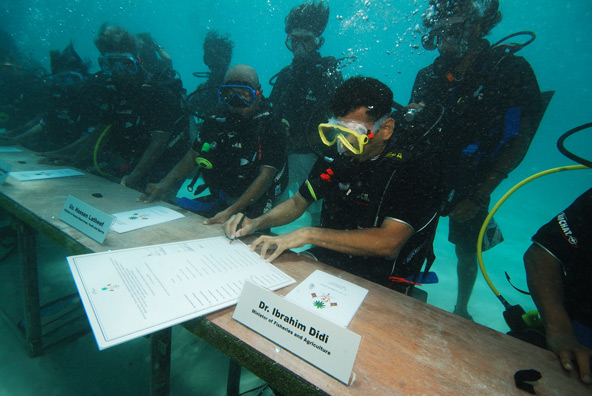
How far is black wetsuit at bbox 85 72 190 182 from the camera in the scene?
3967mm

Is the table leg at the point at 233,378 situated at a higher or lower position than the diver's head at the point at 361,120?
lower

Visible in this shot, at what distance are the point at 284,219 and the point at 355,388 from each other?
173 cm

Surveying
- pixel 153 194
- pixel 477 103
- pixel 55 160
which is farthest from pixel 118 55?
pixel 477 103

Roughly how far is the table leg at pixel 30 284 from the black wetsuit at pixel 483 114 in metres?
4.22

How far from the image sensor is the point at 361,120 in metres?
1.94

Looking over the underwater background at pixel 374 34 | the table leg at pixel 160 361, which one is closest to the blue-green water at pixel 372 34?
the underwater background at pixel 374 34

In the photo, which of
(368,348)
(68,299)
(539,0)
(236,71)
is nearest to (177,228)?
(368,348)

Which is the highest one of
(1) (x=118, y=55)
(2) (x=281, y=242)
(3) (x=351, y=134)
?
(1) (x=118, y=55)

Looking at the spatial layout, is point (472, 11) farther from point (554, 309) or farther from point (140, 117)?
point (140, 117)

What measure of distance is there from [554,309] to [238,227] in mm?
2116

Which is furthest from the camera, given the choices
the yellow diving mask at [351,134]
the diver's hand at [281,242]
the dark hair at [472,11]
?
the dark hair at [472,11]

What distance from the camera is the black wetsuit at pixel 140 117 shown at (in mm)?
3967

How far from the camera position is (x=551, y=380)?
3.36ft

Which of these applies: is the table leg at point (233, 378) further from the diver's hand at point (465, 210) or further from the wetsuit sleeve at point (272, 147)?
the diver's hand at point (465, 210)
